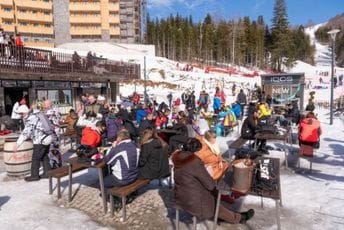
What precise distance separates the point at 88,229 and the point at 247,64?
81.9m

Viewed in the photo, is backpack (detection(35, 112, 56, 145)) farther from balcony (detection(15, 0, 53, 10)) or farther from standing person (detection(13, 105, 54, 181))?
balcony (detection(15, 0, 53, 10))

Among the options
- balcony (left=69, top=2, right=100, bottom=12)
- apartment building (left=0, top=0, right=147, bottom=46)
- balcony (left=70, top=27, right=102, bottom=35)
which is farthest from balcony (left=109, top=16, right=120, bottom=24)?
balcony (left=69, top=2, right=100, bottom=12)

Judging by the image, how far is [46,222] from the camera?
5008mm

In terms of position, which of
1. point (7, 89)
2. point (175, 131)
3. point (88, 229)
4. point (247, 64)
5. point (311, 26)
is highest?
point (311, 26)

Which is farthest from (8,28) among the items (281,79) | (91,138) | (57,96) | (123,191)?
(123,191)

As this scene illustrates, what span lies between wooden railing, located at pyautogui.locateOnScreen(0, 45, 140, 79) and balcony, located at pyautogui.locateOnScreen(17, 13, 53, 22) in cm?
4303

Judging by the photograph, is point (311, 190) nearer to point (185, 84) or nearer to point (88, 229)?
point (88, 229)

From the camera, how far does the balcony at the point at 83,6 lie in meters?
59.6

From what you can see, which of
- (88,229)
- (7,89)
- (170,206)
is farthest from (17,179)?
(7,89)

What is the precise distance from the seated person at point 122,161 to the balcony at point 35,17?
58697 mm

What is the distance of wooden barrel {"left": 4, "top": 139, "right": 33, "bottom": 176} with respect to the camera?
7.13m

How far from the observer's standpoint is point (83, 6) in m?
59.9

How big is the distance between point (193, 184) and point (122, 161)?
1500 millimetres

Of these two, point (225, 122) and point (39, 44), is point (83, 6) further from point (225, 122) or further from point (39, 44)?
point (225, 122)
